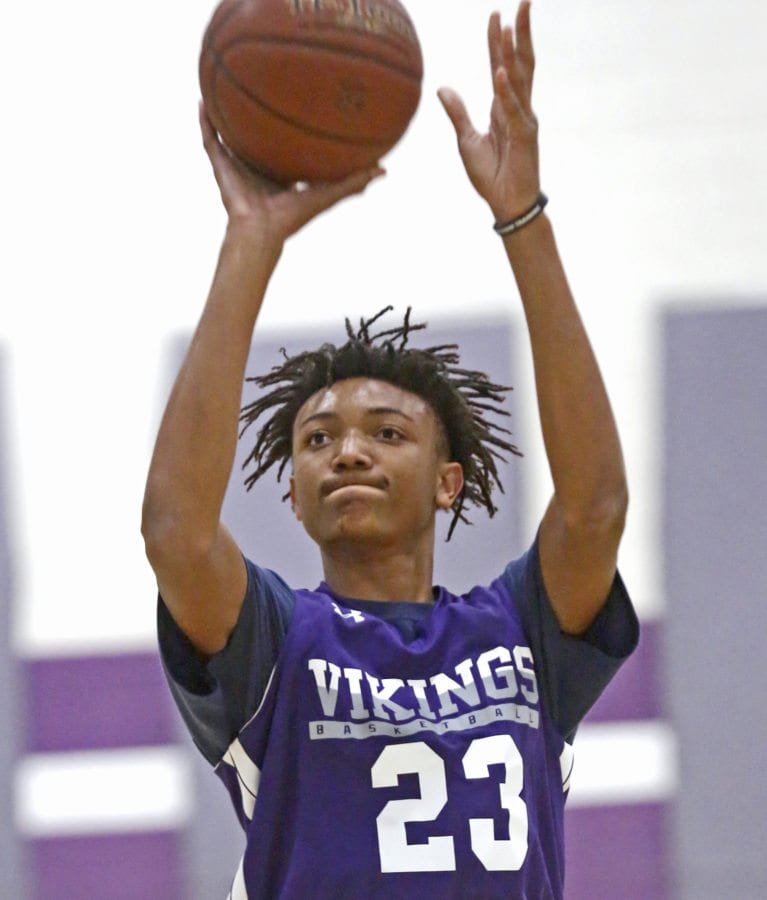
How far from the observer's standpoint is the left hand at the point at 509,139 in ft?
6.48

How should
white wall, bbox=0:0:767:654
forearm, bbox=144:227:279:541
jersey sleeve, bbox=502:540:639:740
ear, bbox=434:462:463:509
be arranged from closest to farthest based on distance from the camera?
forearm, bbox=144:227:279:541
jersey sleeve, bbox=502:540:639:740
ear, bbox=434:462:463:509
white wall, bbox=0:0:767:654

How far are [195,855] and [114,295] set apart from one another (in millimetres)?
1365

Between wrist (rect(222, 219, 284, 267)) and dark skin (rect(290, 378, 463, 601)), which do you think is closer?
wrist (rect(222, 219, 284, 267))

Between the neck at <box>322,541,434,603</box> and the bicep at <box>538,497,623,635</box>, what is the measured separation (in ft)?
0.71

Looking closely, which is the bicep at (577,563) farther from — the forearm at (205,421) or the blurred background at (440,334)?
the blurred background at (440,334)

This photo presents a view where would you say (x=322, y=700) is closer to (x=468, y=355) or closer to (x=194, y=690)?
(x=194, y=690)

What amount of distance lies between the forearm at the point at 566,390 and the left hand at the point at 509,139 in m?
0.05

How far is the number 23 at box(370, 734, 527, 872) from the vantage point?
1.88 meters

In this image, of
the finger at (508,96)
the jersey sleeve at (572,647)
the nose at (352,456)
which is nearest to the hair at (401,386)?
the nose at (352,456)

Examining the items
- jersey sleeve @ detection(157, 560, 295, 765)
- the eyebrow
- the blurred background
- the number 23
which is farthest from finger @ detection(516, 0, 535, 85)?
the blurred background

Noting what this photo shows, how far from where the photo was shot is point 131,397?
12.0 ft

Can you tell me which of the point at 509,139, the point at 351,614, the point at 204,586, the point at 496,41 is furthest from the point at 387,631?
the point at 496,41

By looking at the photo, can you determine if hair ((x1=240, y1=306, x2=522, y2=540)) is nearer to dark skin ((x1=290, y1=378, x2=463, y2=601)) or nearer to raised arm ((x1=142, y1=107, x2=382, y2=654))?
dark skin ((x1=290, y1=378, x2=463, y2=601))

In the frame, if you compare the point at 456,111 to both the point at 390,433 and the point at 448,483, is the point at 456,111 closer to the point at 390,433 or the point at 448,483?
the point at 390,433
